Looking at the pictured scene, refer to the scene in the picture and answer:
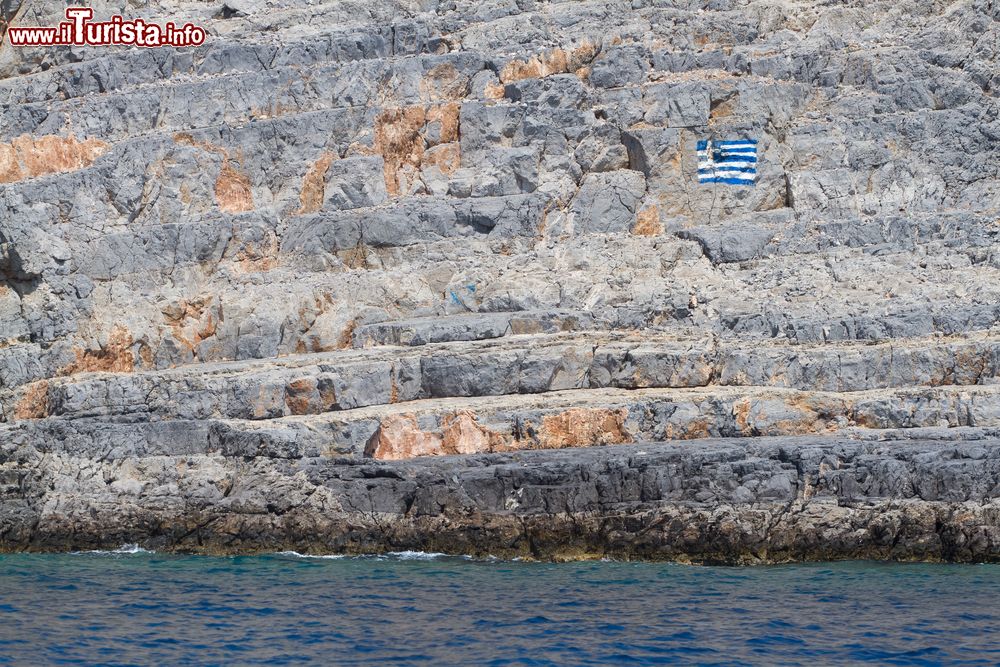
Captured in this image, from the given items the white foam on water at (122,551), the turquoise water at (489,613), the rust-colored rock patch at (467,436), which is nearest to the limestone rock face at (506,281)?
the rust-colored rock patch at (467,436)

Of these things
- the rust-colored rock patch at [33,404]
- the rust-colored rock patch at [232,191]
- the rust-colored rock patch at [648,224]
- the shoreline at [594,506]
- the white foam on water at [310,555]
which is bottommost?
the white foam on water at [310,555]

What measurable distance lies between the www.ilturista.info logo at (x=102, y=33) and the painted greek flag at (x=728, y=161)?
12.8 metres

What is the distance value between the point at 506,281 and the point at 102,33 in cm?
1372

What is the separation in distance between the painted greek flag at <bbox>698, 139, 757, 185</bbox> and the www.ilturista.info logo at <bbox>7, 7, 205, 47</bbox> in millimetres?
12756

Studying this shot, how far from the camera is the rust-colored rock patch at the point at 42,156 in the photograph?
33781 millimetres

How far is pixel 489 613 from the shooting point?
20328 millimetres

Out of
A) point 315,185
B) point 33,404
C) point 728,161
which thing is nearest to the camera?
point 33,404

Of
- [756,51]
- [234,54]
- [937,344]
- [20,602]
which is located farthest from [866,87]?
[20,602]

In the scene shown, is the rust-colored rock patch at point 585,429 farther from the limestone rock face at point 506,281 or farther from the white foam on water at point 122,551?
the white foam on water at point 122,551

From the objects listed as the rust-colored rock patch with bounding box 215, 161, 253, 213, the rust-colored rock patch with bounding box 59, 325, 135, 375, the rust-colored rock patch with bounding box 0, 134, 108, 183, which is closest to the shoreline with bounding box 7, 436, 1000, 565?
the rust-colored rock patch with bounding box 59, 325, 135, 375

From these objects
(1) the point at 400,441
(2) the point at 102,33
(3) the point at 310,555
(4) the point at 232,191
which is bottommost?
(3) the point at 310,555

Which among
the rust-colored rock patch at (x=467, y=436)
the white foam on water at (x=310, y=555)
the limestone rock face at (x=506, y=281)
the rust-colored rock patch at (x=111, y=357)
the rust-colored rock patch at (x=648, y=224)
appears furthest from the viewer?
the rust-colored rock patch at (x=648, y=224)

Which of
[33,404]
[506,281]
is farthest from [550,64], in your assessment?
[33,404]

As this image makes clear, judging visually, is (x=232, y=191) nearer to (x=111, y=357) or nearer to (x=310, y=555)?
(x=111, y=357)
